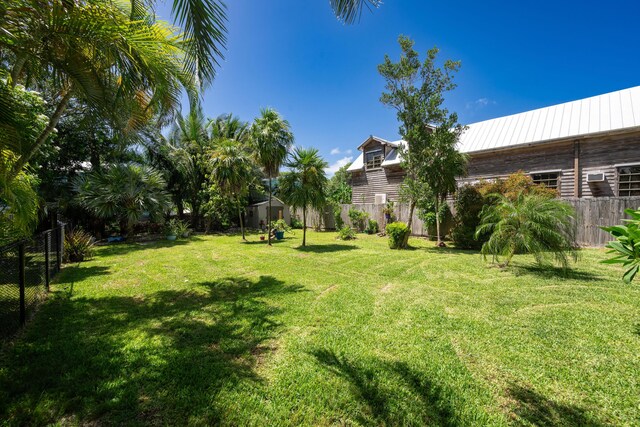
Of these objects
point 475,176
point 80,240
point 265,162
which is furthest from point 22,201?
point 475,176

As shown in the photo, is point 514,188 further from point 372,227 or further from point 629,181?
point 372,227

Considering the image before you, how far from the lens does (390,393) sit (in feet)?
7.91

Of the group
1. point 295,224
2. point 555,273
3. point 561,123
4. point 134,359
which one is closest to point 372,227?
point 295,224

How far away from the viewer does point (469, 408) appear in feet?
7.39

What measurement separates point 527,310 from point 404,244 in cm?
698

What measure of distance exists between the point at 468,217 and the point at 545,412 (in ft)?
32.6

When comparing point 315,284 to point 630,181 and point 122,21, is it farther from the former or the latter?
point 630,181

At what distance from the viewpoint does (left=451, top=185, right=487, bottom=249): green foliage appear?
35.2 ft

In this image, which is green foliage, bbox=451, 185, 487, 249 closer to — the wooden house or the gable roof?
the gable roof

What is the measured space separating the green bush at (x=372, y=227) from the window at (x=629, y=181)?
10.7m

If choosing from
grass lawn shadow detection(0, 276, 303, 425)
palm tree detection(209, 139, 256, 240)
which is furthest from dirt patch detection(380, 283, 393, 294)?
palm tree detection(209, 139, 256, 240)

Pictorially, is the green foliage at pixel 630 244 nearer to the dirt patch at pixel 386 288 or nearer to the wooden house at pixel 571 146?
the dirt patch at pixel 386 288

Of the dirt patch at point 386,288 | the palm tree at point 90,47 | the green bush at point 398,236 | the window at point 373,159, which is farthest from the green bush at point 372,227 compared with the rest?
the palm tree at point 90,47

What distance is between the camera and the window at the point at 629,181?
416 inches
